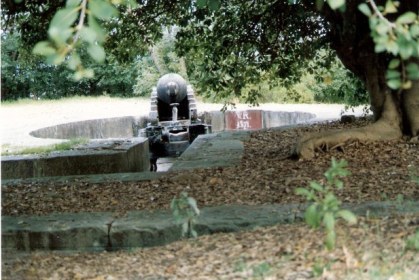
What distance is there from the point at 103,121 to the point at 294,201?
14966 millimetres

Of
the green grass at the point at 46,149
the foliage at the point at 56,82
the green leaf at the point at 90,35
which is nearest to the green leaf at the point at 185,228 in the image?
the green leaf at the point at 90,35

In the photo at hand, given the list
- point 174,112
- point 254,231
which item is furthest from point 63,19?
point 174,112

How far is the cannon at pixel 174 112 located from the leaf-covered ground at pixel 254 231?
618 cm

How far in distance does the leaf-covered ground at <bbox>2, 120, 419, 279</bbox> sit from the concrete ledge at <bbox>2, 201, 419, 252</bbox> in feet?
0.85

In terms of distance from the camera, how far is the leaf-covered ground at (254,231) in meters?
3.11

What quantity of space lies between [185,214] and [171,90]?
10440 mm

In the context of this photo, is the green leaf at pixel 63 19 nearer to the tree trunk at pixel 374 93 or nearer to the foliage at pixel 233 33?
the tree trunk at pixel 374 93

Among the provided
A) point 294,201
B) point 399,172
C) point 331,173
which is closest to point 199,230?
point 294,201

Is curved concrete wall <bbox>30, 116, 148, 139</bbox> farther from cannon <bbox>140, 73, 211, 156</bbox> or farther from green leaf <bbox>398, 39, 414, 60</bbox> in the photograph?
green leaf <bbox>398, 39, 414, 60</bbox>

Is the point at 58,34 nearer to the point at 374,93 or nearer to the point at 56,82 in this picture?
the point at 374,93

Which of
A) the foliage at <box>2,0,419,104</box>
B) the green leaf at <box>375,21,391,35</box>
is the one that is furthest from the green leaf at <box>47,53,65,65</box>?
the foliage at <box>2,0,419,104</box>

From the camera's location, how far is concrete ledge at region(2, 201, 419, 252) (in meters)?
4.34

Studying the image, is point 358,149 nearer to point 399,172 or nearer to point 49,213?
point 399,172

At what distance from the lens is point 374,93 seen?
7543 mm
